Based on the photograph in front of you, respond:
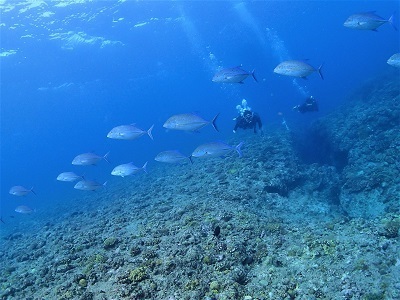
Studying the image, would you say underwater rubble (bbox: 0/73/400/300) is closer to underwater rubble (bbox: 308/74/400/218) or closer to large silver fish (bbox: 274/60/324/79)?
underwater rubble (bbox: 308/74/400/218)

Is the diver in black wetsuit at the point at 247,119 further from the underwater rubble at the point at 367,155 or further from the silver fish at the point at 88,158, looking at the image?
the silver fish at the point at 88,158

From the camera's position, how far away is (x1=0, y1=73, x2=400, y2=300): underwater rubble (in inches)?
157

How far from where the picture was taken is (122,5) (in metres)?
30.7

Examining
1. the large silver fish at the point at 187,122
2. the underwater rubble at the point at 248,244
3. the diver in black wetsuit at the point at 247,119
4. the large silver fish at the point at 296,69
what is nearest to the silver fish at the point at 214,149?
the large silver fish at the point at 187,122

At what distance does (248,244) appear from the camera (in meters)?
5.14

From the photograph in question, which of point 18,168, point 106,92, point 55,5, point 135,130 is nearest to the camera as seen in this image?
point 135,130

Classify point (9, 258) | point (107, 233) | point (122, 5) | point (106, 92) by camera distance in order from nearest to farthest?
1. point (107, 233)
2. point (9, 258)
3. point (122, 5)
4. point (106, 92)

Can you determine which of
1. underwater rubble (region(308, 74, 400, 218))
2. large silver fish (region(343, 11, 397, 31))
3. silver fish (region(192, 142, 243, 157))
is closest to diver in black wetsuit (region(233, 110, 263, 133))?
underwater rubble (region(308, 74, 400, 218))

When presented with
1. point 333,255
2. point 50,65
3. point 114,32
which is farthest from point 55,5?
point 333,255

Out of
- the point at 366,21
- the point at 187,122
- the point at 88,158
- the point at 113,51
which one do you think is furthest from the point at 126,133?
the point at 113,51

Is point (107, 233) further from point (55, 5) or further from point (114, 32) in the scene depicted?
point (114, 32)

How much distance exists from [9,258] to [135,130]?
5.44 metres

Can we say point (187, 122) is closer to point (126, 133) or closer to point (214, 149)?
point (214, 149)

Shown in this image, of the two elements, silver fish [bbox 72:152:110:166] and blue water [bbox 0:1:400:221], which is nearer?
silver fish [bbox 72:152:110:166]
